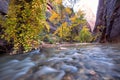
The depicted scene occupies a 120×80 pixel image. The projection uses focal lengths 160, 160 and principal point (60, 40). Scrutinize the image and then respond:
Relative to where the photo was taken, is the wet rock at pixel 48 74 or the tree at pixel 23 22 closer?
the wet rock at pixel 48 74

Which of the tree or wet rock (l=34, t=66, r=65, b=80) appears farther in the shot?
the tree

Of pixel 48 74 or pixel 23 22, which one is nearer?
pixel 48 74

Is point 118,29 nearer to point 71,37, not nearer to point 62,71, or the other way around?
point 71,37

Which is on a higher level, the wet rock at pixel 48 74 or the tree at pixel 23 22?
the tree at pixel 23 22

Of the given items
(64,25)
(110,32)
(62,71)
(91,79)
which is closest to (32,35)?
(62,71)

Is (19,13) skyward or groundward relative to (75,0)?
groundward

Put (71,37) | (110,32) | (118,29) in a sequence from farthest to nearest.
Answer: (71,37), (110,32), (118,29)

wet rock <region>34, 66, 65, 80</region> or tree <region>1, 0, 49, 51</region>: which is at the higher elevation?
tree <region>1, 0, 49, 51</region>

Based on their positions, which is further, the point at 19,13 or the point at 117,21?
the point at 117,21

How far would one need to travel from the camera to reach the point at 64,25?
19812mm

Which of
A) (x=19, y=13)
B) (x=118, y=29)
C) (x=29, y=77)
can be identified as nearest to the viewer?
(x=29, y=77)

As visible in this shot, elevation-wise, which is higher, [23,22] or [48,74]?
[23,22]

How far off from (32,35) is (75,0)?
17502mm

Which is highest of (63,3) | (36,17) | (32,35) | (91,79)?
(63,3)
